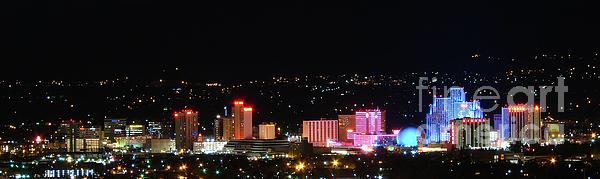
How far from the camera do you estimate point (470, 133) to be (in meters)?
24.6

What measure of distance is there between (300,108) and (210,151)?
17.6 ft

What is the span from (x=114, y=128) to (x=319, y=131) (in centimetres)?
648

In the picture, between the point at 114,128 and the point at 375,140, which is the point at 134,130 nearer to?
the point at 114,128

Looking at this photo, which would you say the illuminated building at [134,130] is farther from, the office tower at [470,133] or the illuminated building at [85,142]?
the office tower at [470,133]

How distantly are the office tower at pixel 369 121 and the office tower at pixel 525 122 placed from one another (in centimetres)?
373

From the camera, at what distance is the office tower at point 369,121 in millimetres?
27422

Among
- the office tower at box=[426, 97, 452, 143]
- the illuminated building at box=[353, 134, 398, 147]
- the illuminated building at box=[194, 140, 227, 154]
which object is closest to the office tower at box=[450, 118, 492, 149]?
the office tower at box=[426, 97, 452, 143]

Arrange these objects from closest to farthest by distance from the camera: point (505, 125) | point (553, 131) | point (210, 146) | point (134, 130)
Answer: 1. point (553, 131)
2. point (505, 125)
3. point (210, 146)
4. point (134, 130)

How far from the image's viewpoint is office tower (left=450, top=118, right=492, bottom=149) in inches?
968

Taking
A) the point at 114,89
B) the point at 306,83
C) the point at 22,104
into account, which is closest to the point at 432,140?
the point at 306,83

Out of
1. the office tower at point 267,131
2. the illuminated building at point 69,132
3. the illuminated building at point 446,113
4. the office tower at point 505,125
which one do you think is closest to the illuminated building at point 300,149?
the office tower at point 267,131

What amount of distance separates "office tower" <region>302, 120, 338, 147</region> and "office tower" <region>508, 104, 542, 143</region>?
5187mm

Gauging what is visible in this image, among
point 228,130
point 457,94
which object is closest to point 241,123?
point 228,130

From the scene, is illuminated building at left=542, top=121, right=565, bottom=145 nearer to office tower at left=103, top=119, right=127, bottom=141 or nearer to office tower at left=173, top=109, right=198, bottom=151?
office tower at left=173, top=109, right=198, bottom=151
